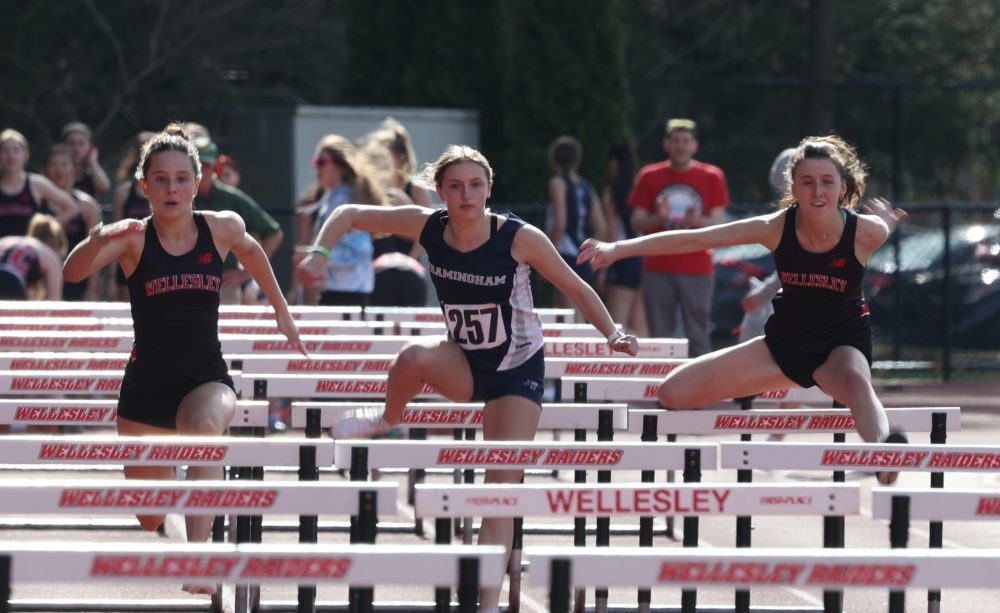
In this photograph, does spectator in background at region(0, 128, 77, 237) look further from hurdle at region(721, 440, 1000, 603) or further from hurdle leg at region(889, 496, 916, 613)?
hurdle leg at region(889, 496, 916, 613)

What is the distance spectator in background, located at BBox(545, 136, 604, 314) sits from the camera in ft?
46.5

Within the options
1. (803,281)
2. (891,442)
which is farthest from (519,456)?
(803,281)

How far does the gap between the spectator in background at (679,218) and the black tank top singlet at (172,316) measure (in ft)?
21.3

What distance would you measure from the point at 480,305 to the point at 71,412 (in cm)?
169

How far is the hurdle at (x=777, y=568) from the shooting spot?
4.13 meters

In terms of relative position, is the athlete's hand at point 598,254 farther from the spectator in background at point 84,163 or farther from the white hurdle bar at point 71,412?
the spectator in background at point 84,163

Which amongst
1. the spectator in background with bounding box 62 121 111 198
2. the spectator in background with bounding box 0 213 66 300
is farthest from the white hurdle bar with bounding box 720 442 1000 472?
the spectator in background with bounding box 62 121 111 198

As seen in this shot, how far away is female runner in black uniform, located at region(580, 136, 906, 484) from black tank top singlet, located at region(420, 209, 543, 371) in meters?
0.52

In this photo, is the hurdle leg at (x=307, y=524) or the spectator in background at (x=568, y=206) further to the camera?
the spectator in background at (x=568, y=206)

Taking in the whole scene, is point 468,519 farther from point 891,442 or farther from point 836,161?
point 836,161

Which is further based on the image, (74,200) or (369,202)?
(74,200)

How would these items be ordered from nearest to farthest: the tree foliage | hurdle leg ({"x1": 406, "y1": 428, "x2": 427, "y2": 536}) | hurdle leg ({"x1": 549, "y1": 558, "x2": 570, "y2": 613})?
1. hurdle leg ({"x1": 549, "y1": 558, "x2": 570, "y2": 613})
2. hurdle leg ({"x1": 406, "y1": 428, "x2": 427, "y2": 536})
3. the tree foliage

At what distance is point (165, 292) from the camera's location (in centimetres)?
712

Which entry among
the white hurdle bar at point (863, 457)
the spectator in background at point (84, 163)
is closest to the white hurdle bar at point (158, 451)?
the white hurdle bar at point (863, 457)
